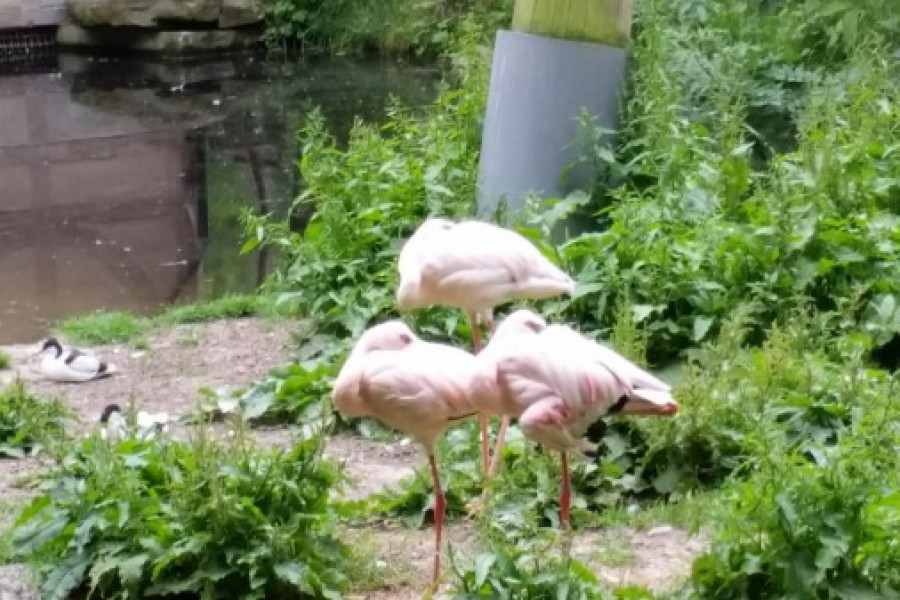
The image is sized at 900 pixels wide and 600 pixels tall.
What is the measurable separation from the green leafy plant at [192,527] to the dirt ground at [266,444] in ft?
→ 0.54

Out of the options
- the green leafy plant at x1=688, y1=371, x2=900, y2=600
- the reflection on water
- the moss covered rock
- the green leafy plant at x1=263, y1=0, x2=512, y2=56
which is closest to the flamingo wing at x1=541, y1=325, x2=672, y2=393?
the green leafy plant at x1=688, y1=371, x2=900, y2=600

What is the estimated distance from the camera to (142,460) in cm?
406

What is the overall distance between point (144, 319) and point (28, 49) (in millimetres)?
10721

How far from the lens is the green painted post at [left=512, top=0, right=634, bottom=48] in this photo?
6.60m

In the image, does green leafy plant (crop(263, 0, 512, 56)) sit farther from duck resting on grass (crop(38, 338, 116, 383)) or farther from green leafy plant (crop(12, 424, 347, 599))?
green leafy plant (crop(12, 424, 347, 599))

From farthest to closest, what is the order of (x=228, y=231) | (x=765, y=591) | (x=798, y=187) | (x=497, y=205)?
(x=228, y=231) → (x=497, y=205) → (x=798, y=187) → (x=765, y=591)

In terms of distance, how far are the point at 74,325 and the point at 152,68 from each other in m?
9.57

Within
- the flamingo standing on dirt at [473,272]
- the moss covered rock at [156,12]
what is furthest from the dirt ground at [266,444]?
the moss covered rock at [156,12]

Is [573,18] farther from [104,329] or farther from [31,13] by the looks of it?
[31,13]

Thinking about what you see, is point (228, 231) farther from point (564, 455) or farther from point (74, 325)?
point (564, 455)

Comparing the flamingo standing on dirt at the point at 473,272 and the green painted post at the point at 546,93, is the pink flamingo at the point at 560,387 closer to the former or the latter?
the flamingo standing on dirt at the point at 473,272

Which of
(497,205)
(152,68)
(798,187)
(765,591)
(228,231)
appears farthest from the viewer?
(152,68)

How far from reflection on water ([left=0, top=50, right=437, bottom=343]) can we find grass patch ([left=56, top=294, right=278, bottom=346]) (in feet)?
2.05

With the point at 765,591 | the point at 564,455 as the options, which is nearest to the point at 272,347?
the point at 564,455
